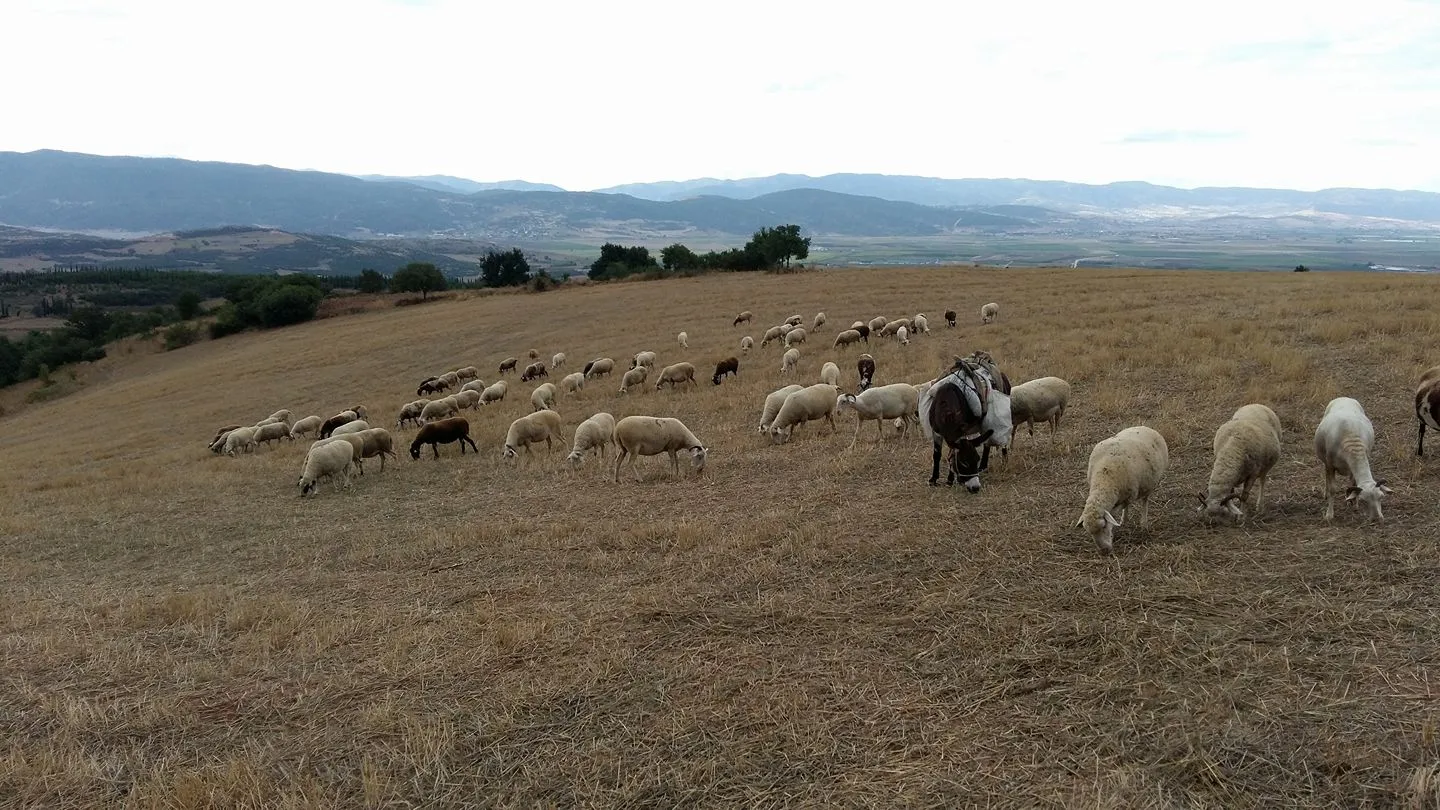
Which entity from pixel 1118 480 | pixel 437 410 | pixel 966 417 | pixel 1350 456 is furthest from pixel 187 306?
pixel 1350 456

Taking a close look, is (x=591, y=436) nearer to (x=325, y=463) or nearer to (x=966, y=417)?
(x=325, y=463)

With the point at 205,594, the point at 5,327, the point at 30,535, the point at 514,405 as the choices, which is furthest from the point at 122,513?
the point at 5,327

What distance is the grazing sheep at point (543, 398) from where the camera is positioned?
21.7 m

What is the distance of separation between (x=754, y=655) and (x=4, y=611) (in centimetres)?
891

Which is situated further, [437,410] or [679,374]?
[437,410]

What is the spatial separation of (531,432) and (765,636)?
36.1ft

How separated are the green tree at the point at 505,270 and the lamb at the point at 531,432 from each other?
6274cm

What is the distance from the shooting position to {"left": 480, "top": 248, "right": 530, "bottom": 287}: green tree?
76875mm

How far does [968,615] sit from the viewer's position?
6129 millimetres

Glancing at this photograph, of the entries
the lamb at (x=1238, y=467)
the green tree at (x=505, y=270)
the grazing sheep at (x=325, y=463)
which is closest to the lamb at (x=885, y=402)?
the lamb at (x=1238, y=467)

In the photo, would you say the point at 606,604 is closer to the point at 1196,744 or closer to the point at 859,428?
the point at 1196,744

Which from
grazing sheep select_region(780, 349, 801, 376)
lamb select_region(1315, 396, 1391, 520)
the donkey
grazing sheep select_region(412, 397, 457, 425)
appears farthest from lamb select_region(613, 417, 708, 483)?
grazing sheep select_region(412, 397, 457, 425)

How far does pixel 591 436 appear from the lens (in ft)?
47.8

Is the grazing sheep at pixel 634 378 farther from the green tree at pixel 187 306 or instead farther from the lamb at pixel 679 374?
the green tree at pixel 187 306
